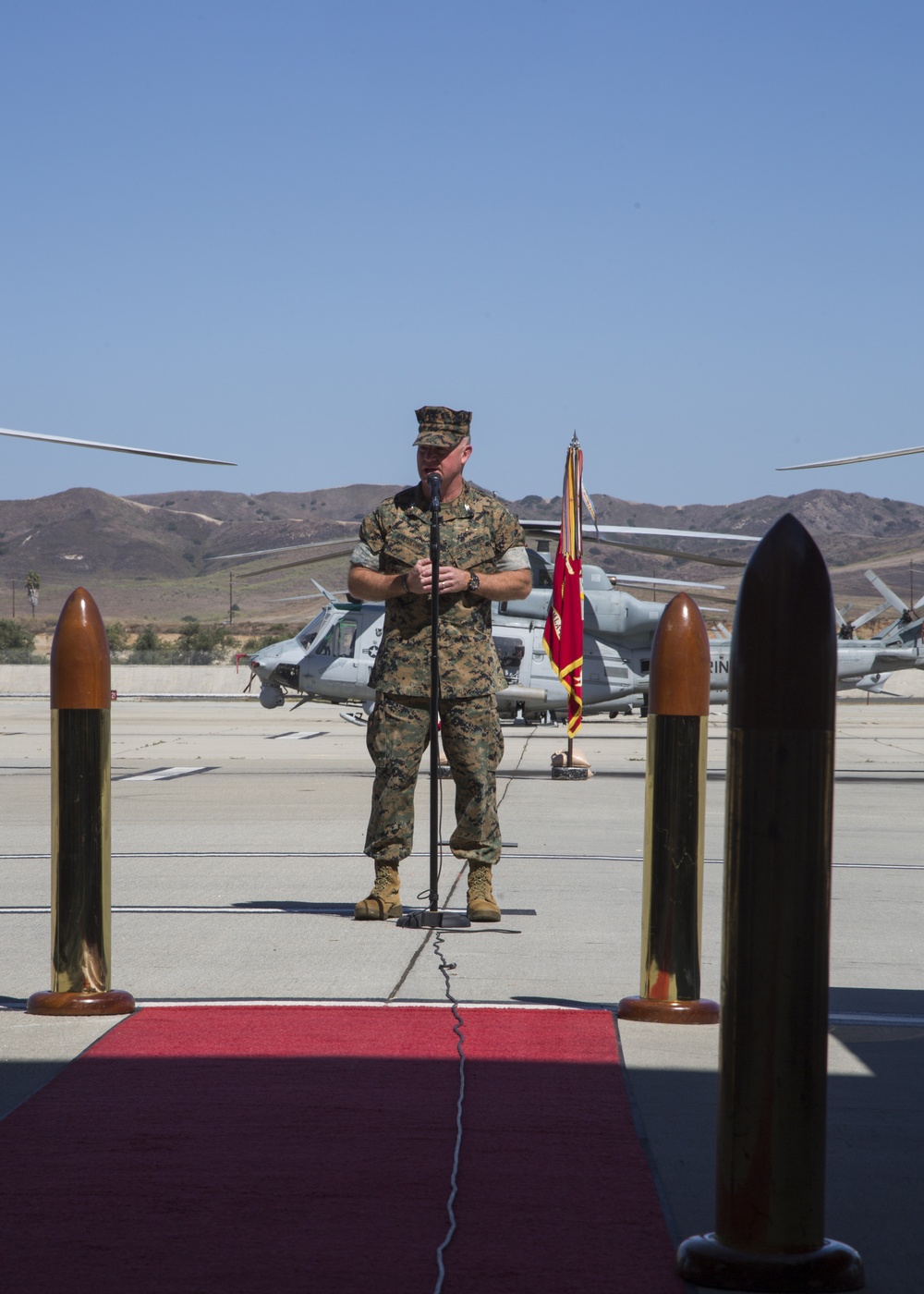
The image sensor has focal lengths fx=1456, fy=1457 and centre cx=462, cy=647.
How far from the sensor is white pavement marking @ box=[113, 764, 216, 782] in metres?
15.3

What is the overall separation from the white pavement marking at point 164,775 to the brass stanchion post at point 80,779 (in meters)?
11.2

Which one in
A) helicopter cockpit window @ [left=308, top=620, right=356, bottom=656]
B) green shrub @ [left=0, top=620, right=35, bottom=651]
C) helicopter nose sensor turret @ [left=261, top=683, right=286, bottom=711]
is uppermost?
green shrub @ [left=0, top=620, right=35, bottom=651]

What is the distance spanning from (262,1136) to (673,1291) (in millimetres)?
1105

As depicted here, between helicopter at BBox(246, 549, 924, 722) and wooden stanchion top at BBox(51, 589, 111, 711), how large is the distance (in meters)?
14.0

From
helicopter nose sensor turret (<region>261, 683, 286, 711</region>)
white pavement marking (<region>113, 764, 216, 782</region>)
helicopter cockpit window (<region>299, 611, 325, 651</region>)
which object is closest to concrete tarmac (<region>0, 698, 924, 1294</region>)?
white pavement marking (<region>113, 764, 216, 782</region>)

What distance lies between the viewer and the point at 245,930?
581 centimetres

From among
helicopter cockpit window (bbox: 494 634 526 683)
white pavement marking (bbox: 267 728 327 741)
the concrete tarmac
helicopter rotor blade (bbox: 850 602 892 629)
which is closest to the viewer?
the concrete tarmac

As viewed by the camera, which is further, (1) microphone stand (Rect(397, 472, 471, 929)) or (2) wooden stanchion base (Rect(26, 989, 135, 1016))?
(1) microphone stand (Rect(397, 472, 471, 929))

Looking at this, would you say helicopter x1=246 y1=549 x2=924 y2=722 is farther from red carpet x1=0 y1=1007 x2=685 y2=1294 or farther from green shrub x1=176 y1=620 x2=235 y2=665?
green shrub x1=176 y1=620 x2=235 y2=665

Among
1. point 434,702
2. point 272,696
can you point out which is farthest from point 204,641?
point 434,702

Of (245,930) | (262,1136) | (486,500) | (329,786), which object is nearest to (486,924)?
(245,930)

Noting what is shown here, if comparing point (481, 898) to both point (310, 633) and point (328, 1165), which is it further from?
point (310, 633)

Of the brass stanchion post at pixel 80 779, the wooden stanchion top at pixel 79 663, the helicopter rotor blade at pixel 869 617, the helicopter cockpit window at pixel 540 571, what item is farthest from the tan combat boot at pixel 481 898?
the helicopter rotor blade at pixel 869 617

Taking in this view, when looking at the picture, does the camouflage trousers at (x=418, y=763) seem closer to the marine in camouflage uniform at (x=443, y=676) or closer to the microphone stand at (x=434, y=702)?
the marine in camouflage uniform at (x=443, y=676)
